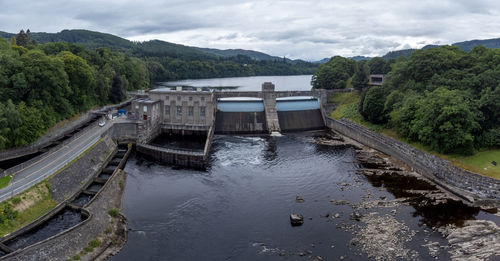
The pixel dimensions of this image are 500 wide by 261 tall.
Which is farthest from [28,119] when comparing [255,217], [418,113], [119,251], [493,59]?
[493,59]

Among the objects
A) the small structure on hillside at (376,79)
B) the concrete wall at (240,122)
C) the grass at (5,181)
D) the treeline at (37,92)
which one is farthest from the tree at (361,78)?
the grass at (5,181)

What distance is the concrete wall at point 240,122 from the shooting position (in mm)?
79000

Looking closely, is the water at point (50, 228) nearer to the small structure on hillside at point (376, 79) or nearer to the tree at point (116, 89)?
the tree at point (116, 89)

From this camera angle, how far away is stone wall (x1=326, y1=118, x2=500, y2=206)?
42.4 metres

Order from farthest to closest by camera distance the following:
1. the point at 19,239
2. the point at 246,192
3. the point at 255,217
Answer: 1. the point at 246,192
2. the point at 255,217
3. the point at 19,239

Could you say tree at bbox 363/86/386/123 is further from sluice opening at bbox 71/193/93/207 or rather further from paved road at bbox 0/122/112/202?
sluice opening at bbox 71/193/93/207

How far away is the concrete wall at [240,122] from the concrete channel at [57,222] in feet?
113

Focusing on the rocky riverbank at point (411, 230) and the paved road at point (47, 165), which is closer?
the rocky riverbank at point (411, 230)

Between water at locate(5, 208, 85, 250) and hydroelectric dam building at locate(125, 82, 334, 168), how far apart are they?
72.0ft

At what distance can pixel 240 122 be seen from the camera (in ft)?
265

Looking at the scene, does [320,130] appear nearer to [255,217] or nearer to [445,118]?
[445,118]

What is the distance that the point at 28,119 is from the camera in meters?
51.1

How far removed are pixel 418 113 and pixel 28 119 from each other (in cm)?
6146

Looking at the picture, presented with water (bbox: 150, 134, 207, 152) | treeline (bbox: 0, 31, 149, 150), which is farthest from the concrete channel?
water (bbox: 150, 134, 207, 152)
